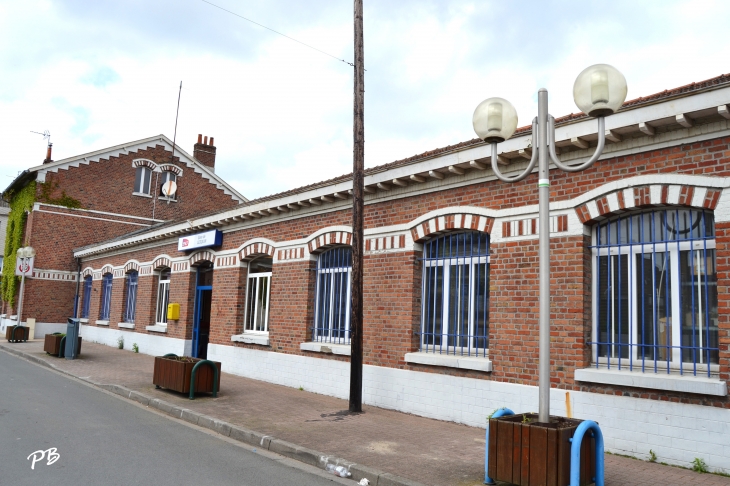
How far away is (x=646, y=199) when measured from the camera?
23.6ft

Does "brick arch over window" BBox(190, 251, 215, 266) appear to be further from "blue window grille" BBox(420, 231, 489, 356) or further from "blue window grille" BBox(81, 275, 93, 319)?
"blue window grille" BBox(81, 275, 93, 319)

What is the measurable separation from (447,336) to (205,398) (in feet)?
15.6

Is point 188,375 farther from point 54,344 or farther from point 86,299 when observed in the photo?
point 86,299

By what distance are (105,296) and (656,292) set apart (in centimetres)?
Result: 2247

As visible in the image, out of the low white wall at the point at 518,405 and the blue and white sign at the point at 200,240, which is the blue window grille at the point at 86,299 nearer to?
the blue and white sign at the point at 200,240

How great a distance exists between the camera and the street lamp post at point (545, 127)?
5047 mm

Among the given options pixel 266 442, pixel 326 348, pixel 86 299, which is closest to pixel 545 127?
pixel 266 442

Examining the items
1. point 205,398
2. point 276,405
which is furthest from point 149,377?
point 276,405

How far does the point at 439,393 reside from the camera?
924 centimetres

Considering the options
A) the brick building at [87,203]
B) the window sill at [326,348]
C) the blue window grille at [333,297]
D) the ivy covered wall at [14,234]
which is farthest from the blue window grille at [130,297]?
the window sill at [326,348]

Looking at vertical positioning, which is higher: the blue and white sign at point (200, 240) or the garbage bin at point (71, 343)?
the blue and white sign at point (200, 240)

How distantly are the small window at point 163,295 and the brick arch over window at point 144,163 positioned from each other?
34.6 ft

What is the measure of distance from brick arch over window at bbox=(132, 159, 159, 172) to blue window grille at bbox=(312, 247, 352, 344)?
18931mm

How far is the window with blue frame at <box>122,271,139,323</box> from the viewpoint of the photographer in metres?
21.4
